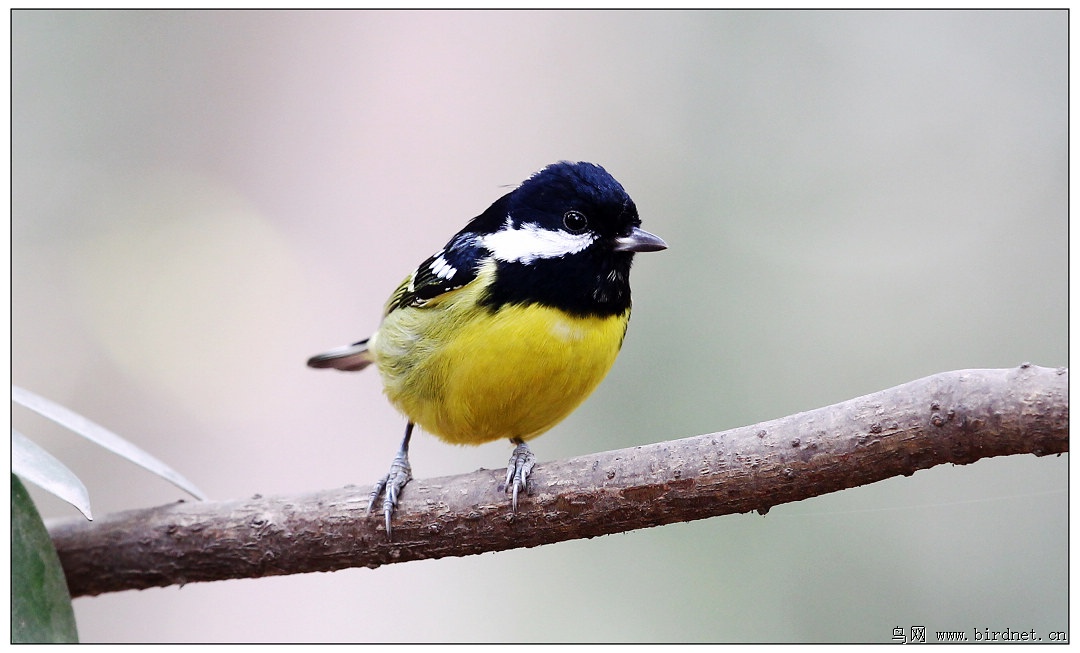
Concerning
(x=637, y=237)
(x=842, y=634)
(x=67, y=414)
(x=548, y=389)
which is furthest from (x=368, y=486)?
(x=842, y=634)

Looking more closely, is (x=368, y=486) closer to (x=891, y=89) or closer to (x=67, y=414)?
(x=67, y=414)

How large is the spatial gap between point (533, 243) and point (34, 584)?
55.2 inches

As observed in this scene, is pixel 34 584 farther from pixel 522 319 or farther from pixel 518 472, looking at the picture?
pixel 522 319

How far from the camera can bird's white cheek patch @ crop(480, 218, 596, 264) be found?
2.33 meters

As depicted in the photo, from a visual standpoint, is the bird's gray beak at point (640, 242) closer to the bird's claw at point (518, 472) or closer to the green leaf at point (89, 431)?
the bird's claw at point (518, 472)

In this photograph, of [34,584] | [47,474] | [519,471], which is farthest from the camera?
[519,471]

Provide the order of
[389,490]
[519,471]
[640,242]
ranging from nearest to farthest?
1. [519,471]
2. [389,490]
3. [640,242]

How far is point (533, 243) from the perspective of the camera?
7.81 ft

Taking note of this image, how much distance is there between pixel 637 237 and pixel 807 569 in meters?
1.40

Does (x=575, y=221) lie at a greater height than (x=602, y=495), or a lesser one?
greater

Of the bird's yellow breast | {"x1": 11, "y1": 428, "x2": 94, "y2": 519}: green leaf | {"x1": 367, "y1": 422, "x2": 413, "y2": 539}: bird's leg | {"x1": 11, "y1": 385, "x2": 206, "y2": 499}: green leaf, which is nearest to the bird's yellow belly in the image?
the bird's yellow breast

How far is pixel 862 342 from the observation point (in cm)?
333

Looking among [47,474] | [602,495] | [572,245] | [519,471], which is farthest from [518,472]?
[47,474]

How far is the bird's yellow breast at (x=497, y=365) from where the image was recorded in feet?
7.28
